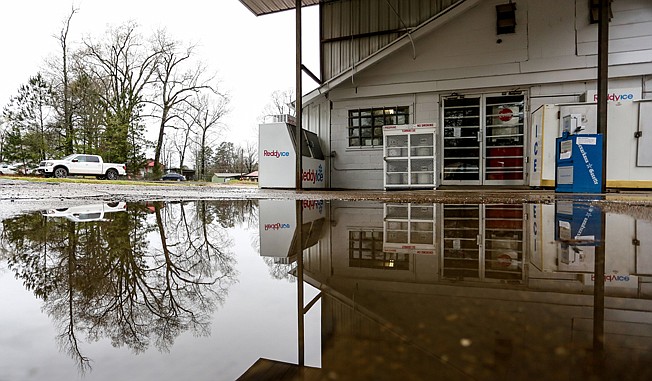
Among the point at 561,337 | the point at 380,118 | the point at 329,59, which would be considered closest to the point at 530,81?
the point at 380,118

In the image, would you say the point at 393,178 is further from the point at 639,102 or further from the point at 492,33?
the point at 639,102

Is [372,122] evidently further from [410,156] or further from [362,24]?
[362,24]

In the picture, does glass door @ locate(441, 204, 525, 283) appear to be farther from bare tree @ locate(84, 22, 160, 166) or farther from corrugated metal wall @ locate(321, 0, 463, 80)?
bare tree @ locate(84, 22, 160, 166)

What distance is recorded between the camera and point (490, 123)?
30.6ft

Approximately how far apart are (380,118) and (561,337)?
407 inches

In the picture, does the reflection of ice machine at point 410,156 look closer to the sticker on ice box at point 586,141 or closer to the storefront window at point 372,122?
the storefront window at point 372,122

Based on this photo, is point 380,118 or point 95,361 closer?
point 95,361

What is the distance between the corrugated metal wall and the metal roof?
→ 1.39m

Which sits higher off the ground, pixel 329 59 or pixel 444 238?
pixel 329 59

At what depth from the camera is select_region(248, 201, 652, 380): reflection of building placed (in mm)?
325

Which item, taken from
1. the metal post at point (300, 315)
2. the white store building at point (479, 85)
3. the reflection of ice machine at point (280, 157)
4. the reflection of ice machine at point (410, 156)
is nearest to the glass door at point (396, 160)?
the reflection of ice machine at point (410, 156)

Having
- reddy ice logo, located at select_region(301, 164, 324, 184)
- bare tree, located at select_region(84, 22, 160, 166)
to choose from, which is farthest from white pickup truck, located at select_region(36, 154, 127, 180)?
reddy ice logo, located at select_region(301, 164, 324, 184)

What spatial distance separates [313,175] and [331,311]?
9251mm

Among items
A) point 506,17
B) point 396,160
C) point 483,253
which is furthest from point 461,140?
point 483,253
